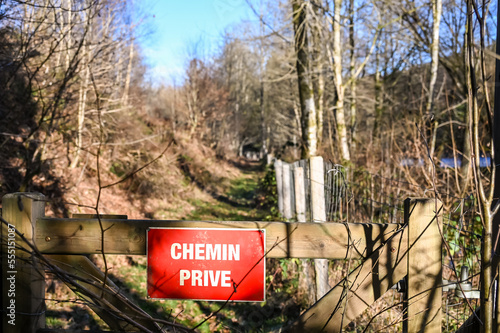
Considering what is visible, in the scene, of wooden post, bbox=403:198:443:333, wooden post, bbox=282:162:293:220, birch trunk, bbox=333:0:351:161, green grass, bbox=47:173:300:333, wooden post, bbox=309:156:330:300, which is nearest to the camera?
wooden post, bbox=403:198:443:333

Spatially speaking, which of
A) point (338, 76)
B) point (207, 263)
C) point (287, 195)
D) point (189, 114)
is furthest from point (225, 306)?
point (189, 114)

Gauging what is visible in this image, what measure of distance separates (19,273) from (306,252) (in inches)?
63.5

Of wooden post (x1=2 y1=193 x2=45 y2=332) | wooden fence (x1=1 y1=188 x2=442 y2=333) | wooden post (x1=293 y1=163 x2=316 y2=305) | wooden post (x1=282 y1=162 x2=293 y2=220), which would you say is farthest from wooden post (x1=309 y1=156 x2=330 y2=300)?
wooden post (x1=282 y1=162 x2=293 y2=220)

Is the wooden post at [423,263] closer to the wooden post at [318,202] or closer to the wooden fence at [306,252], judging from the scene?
the wooden fence at [306,252]

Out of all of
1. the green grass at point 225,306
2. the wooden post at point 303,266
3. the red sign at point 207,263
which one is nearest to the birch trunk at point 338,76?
the wooden post at point 303,266

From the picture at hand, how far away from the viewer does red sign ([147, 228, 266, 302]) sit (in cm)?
231

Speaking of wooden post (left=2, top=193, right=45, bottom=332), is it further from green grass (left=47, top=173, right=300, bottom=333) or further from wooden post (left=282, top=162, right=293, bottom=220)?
wooden post (left=282, top=162, right=293, bottom=220)

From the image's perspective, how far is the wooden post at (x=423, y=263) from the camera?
7.52 ft

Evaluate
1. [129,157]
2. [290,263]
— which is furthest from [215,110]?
[290,263]

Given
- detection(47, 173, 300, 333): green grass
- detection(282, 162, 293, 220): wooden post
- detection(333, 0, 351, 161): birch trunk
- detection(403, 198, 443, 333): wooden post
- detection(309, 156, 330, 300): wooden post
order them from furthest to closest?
detection(333, 0, 351, 161): birch trunk < detection(282, 162, 293, 220): wooden post < detection(47, 173, 300, 333): green grass < detection(309, 156, 330, 300): wooden post < detection(403, 198, 443, 333): wooden post

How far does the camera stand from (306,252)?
2.34 metres

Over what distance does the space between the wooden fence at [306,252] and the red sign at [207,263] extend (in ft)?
0.18

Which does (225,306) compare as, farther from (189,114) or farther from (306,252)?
(189,114)

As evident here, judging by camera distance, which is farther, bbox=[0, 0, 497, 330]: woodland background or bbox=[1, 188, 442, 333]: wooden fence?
bbox=[0, 0, 497, 330]: woodland background
